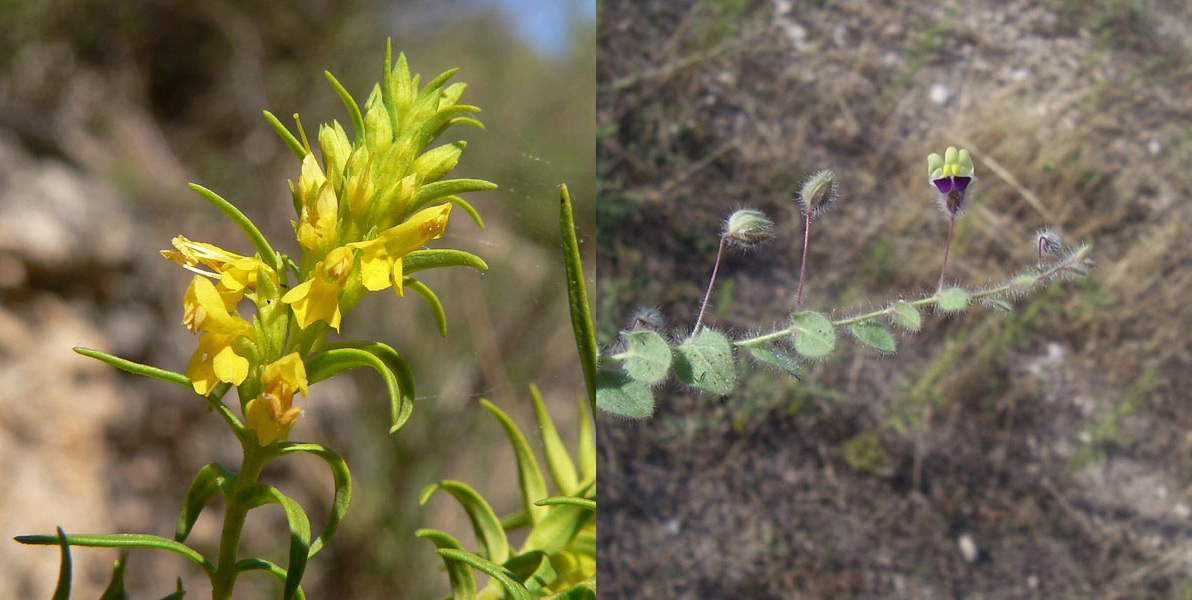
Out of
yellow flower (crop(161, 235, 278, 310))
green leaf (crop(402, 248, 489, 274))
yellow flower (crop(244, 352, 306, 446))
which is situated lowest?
yellow flower (crop(244, 352, 306, 446))

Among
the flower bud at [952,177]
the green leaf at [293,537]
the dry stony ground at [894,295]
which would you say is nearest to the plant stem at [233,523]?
the green leaf at [293,537]

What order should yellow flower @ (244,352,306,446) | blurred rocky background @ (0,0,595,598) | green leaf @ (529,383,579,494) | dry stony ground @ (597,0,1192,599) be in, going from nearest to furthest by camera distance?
yellow flower @ (244,352,306,446)
green leaf @ (529,383,579,494)
blurred rocky background @ (0,0,595,598)
dry stony ground @ (597,0,1192,599)

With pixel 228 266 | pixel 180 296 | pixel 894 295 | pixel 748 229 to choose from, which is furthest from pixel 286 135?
pixel 894 295

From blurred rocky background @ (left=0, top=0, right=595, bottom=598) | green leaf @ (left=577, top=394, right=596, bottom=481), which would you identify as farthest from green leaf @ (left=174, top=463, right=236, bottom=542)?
blurred rocky background @ (left=0, top=0, right=595, bottom=598)

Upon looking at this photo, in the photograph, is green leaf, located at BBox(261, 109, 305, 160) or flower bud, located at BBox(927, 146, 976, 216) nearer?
green leaf, located at BBox(261, 109, 305, 160)

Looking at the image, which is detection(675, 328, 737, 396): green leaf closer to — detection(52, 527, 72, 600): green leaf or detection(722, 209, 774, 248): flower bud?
detection(722, 209, 774, 248): flower bud

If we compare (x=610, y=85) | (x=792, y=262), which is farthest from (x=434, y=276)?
(x=792, y=262)

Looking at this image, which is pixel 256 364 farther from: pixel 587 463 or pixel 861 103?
pixel 861 103

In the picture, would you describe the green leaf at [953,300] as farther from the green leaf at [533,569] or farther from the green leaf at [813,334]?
the green leaf at [533,569]
